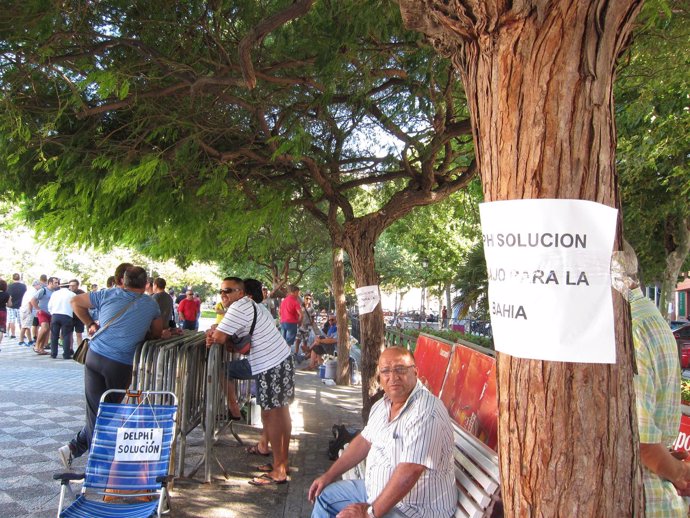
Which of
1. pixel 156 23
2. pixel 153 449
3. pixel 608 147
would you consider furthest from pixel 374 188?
pixel 608 147

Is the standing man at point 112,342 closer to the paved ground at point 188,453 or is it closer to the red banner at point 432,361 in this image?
the paved ground at point 188,453

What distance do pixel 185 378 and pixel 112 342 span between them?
76 cm

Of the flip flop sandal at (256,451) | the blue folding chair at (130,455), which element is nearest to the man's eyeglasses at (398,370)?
the blue folding chair at (130,455)

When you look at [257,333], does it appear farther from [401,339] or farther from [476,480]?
[401,339]

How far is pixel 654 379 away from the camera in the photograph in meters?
2.49

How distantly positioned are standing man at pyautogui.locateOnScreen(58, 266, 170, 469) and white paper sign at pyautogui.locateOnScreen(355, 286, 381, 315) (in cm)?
274

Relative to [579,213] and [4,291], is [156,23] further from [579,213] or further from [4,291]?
[4,291]

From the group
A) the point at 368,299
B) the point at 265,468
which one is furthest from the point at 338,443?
the point at 368,299

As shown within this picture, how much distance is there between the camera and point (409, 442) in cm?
→ 342

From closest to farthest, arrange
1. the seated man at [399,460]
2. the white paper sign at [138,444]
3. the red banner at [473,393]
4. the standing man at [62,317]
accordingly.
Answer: the seated man at [399,460] → the red banner at [473,393] → the white paper sign at [138,444] → the standing man at [62,317]

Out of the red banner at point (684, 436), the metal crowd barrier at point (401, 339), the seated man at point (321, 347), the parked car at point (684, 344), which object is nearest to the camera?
the red banner at point (684, 436)

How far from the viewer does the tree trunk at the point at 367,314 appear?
298 inches

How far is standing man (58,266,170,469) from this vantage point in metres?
5.55

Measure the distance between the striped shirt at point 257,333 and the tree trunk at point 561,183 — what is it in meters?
4.12
